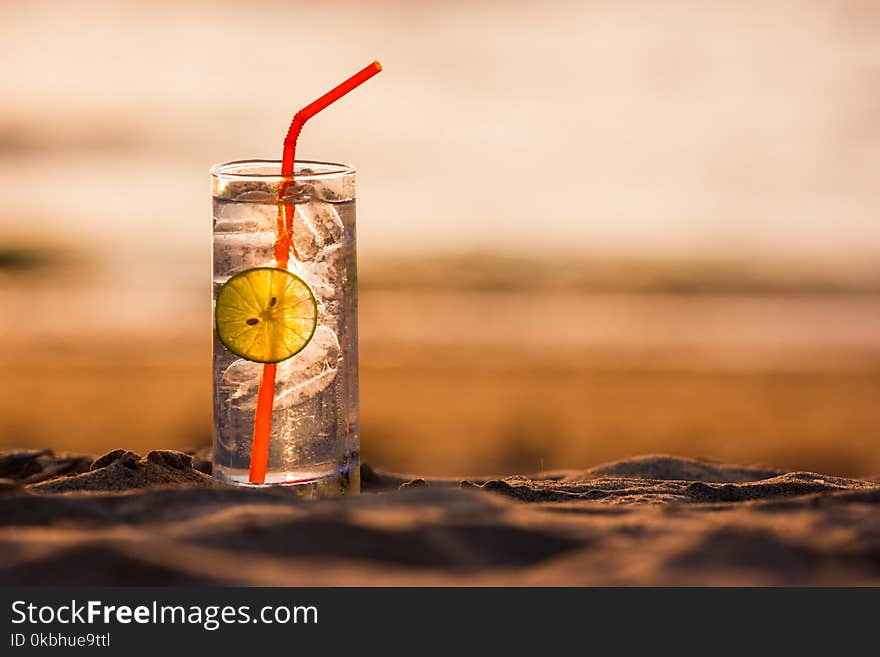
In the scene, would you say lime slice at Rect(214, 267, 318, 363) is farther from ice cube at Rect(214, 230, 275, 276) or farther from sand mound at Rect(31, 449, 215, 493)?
sand mound at Rect(31, 449, 215, 493)

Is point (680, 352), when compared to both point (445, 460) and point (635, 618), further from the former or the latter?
point (635, 618)

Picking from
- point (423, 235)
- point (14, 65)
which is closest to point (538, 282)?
point (423, 235)

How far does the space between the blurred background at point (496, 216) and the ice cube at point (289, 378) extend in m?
4.05

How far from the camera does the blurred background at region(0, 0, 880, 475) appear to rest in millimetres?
8773

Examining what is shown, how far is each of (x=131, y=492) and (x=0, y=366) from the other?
713 cm

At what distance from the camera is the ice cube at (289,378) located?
11.4 ft

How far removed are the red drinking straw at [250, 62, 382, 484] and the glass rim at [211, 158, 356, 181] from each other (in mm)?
55

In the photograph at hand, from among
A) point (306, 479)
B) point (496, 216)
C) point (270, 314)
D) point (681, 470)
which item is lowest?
point (681, 470)

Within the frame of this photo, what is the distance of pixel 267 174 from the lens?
3.55 metres

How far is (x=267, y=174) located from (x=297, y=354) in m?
0.57

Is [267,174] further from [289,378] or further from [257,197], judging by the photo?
[289,378]

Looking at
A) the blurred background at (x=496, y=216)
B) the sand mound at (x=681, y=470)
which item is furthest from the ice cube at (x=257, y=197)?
the blurred background at (x=496, y=216)

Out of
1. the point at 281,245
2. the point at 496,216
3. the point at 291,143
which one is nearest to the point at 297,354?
the point at 281,245

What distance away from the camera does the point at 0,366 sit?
9695 mm
